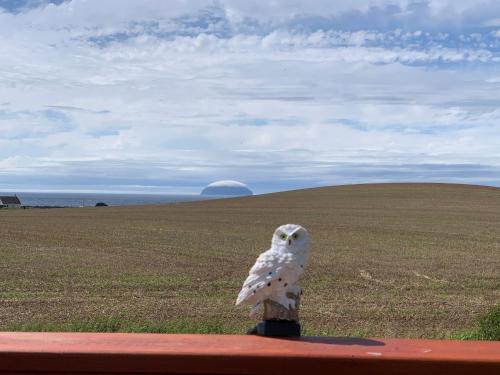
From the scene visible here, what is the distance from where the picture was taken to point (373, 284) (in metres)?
13.6

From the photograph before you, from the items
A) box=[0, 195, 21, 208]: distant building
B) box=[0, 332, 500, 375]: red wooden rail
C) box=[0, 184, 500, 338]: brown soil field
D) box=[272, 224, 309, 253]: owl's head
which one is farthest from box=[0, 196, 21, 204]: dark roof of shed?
box=[0, 332, 500, 375]: red wooden rail

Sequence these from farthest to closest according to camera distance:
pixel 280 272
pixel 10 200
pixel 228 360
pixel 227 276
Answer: pixel 10 200 < pixel 227 276 < pixel 280 272 < pixel 228 360

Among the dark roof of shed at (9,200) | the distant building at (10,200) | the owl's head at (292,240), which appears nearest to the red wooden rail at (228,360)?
the owl's head at (292,240)

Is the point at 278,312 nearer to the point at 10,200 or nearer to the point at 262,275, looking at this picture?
the point at 262,275

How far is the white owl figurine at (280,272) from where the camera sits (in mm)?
3730

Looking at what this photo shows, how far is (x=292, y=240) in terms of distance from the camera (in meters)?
3.81

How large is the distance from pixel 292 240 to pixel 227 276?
10.7 m

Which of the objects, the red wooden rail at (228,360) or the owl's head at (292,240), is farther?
the owl's head at (292,240)

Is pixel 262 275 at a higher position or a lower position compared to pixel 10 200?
lower

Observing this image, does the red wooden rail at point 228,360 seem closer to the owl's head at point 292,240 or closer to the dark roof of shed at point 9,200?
the owl's head at point 292,240

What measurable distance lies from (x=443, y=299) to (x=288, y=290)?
344 inches

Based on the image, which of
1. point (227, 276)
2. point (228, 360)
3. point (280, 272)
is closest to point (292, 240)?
point (280, 272)

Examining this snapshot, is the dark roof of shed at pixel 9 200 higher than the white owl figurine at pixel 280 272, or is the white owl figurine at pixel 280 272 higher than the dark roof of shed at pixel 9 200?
the dark roof of shed at pixel 9 200

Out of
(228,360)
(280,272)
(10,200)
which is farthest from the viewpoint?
(10,200)
